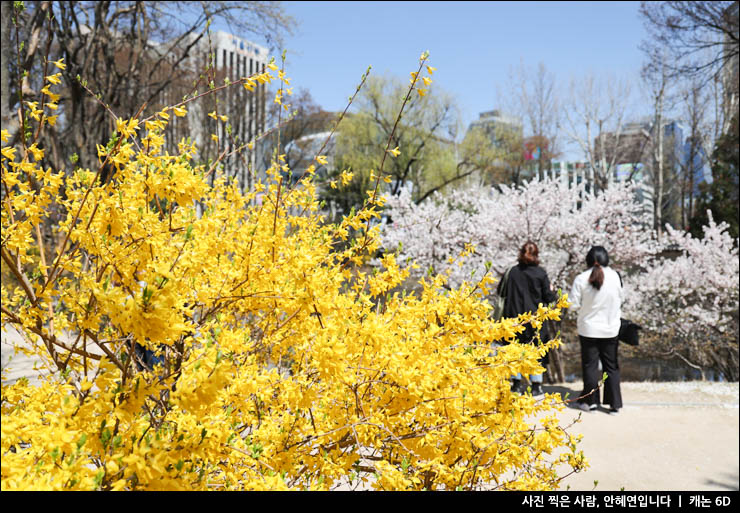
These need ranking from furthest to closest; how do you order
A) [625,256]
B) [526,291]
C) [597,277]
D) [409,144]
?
[409,144]
[625,256]
[526,291]
[597,277]

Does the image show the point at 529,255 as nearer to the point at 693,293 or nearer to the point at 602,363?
the point at 602,363

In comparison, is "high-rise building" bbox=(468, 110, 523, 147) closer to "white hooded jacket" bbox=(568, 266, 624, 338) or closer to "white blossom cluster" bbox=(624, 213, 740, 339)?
"white blossom cluster" bbox=(624, 213, 740, 339)

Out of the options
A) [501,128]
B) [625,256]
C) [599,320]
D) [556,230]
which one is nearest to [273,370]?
[599,320]

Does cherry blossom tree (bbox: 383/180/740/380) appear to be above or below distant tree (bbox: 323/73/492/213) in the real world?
below

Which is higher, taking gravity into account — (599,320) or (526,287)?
(526,287)

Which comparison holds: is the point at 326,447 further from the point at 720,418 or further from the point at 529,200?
the point at 529,200

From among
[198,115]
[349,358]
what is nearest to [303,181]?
[349,358]

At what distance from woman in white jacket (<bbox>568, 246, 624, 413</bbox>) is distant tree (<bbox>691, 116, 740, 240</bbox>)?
610 inches

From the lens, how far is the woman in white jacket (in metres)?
5.34

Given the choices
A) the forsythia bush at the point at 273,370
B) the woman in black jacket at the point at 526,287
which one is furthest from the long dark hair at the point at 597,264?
the forsythia bush at the point at 273,370

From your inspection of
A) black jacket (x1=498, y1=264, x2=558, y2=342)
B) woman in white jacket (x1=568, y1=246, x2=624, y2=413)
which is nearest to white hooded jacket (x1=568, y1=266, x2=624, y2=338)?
woman in white jacket (x1=568, y1=246, x2=624, y2=413)

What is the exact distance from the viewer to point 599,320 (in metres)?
5.41

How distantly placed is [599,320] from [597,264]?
566 millimetres

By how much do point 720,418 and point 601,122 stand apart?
22.4 meters
